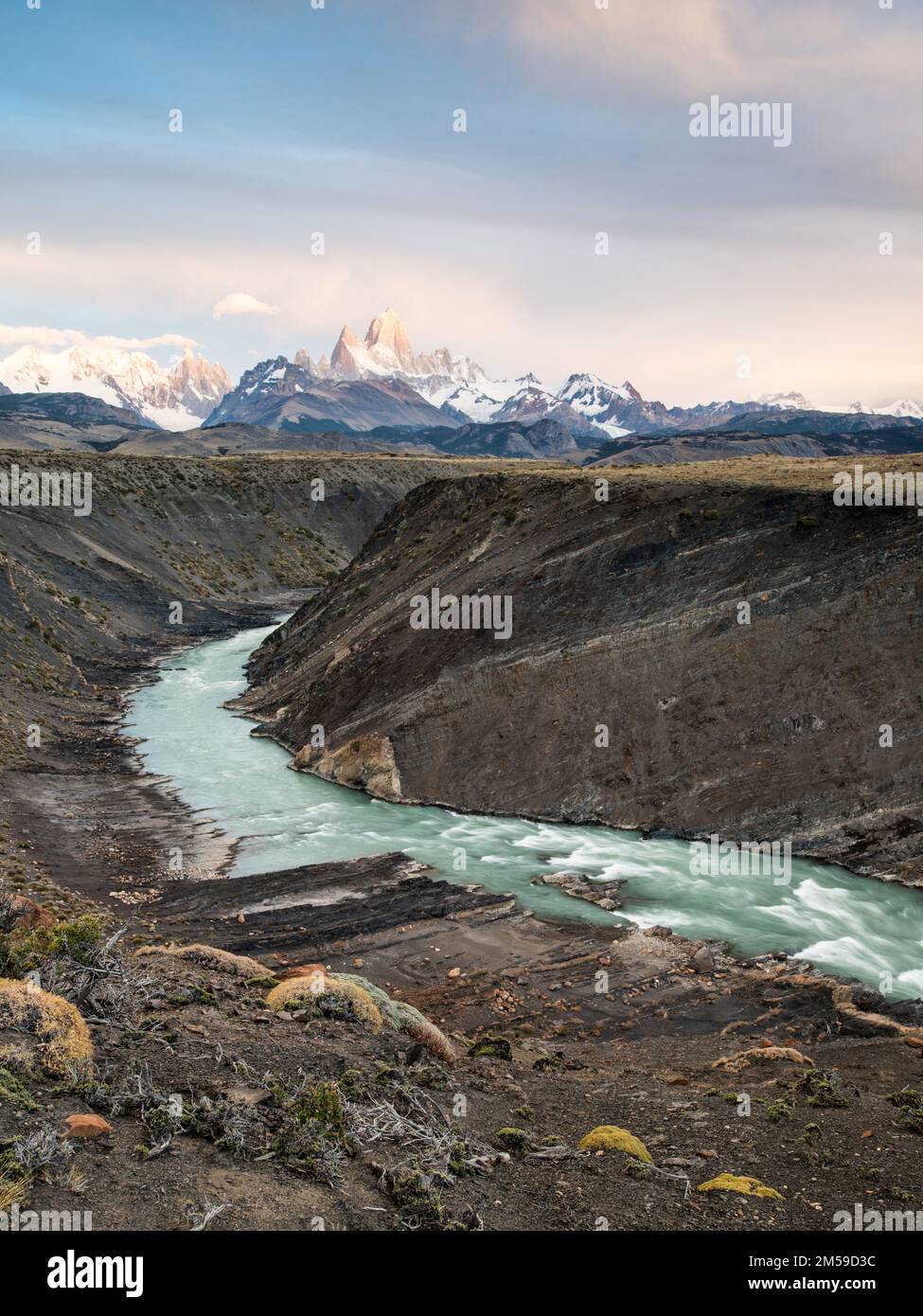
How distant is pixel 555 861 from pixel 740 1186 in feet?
59.0

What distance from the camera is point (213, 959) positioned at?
2042cm

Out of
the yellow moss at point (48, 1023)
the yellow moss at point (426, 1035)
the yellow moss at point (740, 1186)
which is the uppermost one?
the yellow moss at point (48, 1023)

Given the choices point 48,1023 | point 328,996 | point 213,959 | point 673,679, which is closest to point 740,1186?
point 328,996

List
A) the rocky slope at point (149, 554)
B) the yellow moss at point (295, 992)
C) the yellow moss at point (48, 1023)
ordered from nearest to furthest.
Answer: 1. the yellow moss at point (48, 1023)
2. the yellow moss at point (295, 992)
3. the rocky slope at point (149, 554)

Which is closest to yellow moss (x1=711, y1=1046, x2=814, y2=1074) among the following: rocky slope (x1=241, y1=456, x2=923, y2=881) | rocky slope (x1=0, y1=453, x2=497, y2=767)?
rocky slope (x1=241, y1=456, x2=923, y2=881)

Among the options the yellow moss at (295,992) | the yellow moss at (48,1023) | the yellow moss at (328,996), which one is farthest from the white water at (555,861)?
the yellow moss at (48,1023)

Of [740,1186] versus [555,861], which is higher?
[740,1186]

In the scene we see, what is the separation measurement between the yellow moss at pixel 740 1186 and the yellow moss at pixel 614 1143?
1.04m

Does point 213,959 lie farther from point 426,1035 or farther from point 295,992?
point 426,1035

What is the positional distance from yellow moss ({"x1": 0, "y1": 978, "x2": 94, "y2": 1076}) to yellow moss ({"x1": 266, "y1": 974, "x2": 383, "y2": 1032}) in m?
4.19

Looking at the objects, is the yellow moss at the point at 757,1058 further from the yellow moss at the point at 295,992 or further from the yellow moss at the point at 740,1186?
the yellow moss at the point at 295,992

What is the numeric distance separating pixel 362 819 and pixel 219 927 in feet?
33.4

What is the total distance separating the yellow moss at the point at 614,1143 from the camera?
1380cm

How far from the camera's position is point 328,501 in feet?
391
